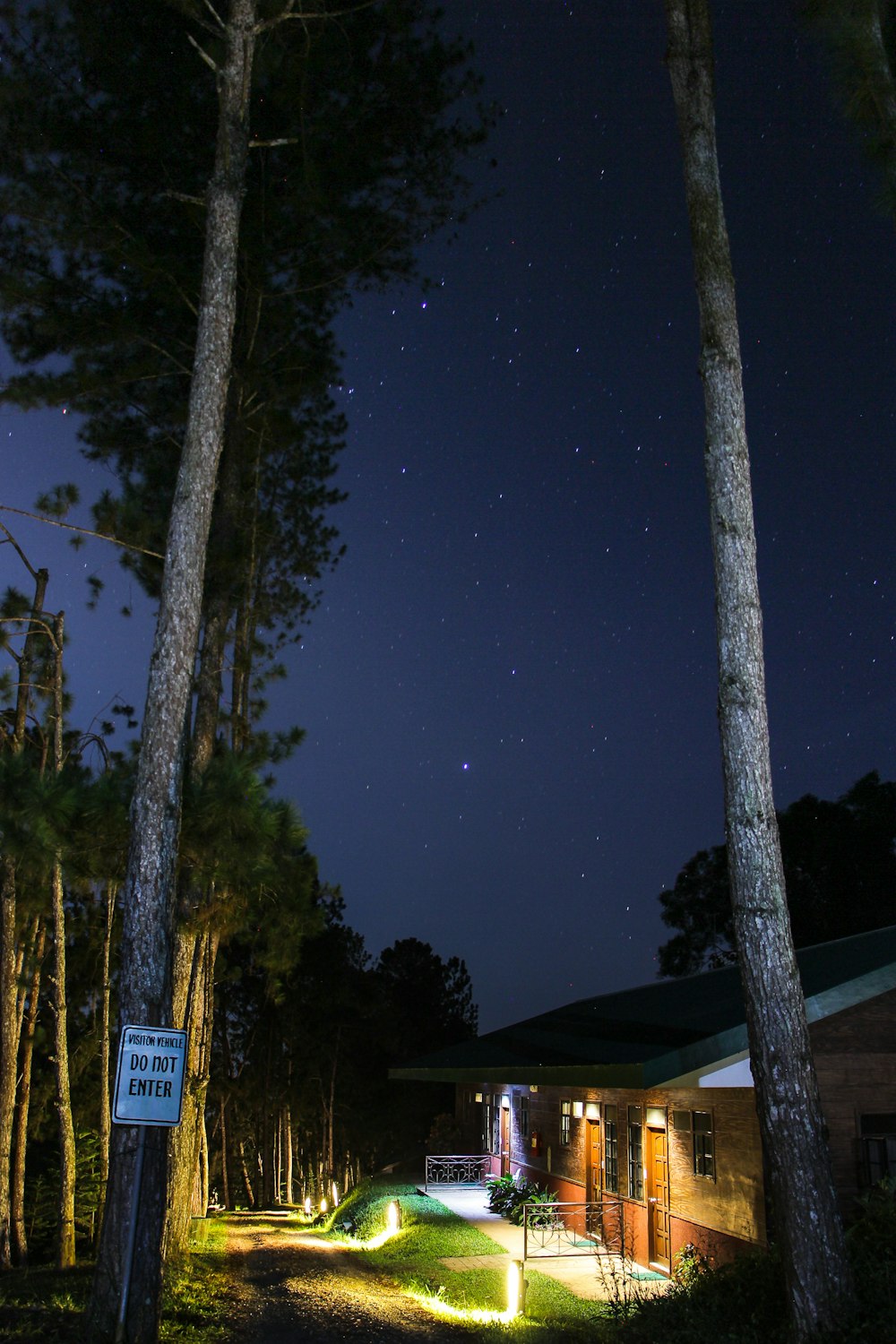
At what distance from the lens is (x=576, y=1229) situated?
16141 millimetres

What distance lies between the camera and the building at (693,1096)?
1041 centimetres

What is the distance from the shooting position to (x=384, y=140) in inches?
562

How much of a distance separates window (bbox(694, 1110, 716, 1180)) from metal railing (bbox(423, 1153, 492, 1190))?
11935mm

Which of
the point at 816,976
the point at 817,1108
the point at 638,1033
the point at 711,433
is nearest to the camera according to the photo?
the point at 817,1108

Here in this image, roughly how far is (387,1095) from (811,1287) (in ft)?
133

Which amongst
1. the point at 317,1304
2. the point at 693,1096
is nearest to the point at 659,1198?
the point at 693,1096

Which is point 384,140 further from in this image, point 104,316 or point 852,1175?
point 852,1175

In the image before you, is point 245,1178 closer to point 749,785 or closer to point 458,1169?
point 458,1169

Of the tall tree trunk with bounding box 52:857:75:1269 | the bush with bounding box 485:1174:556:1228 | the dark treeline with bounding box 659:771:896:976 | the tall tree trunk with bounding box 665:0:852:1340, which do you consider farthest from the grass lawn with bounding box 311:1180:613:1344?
the dark treeline with bounding box 659:771:896:976

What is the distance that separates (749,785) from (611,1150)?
10.3m

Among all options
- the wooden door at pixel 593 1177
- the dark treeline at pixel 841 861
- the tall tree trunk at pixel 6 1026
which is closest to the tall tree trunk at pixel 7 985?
the tall tree trunk at pixel 6 1026

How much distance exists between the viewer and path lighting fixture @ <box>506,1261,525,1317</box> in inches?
395

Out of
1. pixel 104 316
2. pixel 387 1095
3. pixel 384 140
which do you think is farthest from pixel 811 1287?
pixel 387 1095

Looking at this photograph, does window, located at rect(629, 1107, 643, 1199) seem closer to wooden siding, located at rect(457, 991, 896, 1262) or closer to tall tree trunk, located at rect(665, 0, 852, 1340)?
wooden siding, located at rect(457, 991, 896, 1262)
